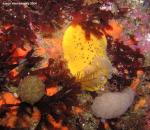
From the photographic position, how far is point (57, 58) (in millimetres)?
4688

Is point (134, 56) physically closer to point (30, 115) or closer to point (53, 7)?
point (53, 7)

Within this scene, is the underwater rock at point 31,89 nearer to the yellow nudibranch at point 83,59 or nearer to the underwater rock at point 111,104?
the yellow nudibranch at point 83,59

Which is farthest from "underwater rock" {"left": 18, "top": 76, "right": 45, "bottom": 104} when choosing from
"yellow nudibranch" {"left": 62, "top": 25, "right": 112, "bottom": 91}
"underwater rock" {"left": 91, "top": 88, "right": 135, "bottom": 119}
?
"underwater rock" {"left": 91, "top": 88, "right": 135, "bottom": 119}

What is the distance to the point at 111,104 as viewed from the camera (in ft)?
15.1

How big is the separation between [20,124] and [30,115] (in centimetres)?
19

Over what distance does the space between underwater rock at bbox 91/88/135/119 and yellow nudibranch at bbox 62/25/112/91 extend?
252 mm

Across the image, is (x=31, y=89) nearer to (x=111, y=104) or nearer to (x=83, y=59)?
(x=83, y=59)

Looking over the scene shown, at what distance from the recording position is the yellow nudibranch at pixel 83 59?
15.3 feet

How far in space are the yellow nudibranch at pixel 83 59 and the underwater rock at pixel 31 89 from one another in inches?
26.5

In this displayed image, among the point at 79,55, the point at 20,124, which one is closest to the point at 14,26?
the point at 79,55

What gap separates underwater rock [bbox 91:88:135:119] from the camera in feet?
15.2

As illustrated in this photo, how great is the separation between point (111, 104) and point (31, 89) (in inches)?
50.2

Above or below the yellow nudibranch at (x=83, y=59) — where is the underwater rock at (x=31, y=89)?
below

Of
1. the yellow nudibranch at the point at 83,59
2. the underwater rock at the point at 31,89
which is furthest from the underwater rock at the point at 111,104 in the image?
the underwater rock at the point at 31,89
